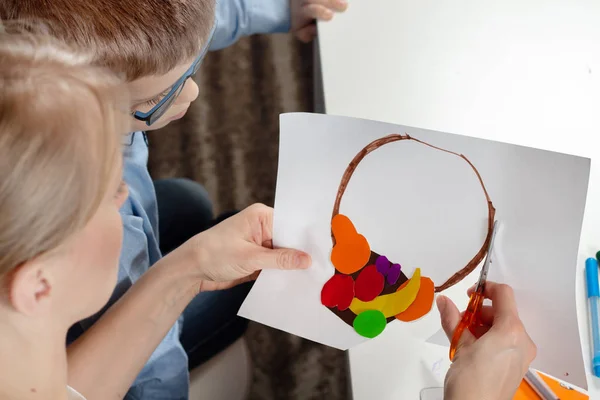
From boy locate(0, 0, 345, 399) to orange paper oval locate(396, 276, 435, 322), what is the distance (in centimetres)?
12

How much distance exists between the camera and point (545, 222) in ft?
1.61

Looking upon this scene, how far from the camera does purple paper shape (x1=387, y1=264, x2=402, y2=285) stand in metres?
0.52

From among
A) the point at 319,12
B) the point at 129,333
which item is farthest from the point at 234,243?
the point at 319,12

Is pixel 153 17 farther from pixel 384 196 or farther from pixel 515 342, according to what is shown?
pixel 515 342

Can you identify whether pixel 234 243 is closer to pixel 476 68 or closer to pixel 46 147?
pixel 46 147

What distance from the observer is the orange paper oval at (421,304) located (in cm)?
53

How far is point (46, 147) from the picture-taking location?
0.31m

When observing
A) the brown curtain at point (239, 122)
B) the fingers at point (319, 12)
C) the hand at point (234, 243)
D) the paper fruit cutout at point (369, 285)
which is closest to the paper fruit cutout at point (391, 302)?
the paper fruit cutout at point (369, 285)

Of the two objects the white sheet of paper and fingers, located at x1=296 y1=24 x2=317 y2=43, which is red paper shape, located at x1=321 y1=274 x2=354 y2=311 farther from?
fingers, located at x1=296 y1=24 x2=317 y2=43

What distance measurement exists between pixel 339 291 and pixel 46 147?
0.31 m

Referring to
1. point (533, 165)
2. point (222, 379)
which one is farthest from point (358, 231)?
point (222, 379)

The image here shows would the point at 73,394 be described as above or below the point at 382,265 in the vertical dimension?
below

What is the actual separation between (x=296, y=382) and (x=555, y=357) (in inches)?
25.3

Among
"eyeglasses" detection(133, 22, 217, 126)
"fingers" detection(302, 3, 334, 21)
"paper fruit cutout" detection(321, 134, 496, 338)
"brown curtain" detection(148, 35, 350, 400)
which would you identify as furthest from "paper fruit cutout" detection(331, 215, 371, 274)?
"brown curtain" detection(148, 35, 350, 400)
